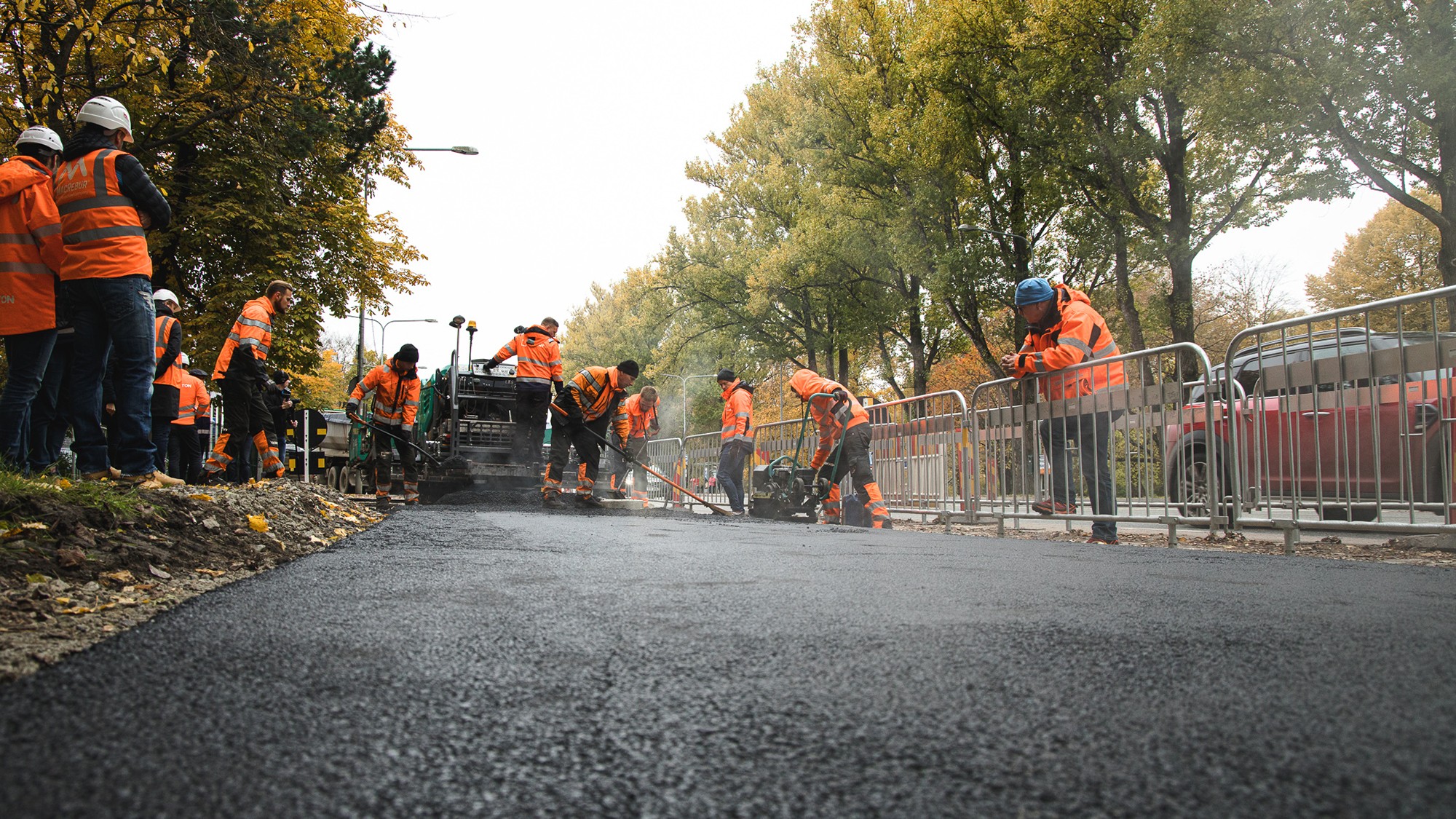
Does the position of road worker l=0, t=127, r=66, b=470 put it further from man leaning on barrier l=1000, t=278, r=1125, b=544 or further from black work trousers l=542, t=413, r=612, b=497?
man leaning on barrier l=1000, t=278, r=1125, b=544

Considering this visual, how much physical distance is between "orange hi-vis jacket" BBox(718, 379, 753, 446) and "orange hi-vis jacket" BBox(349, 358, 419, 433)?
13.1 ft

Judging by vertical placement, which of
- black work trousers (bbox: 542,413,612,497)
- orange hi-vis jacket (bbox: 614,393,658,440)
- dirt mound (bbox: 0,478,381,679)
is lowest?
dirt mound (bbox: 0,478,381,679)

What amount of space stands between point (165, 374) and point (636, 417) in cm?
622

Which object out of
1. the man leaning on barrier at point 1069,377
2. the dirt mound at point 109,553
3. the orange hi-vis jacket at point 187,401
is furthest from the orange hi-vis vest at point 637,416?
the dirt mound at point 109,553

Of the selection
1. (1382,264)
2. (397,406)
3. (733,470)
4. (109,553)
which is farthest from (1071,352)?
(1382,264)

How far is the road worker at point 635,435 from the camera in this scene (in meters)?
12.5

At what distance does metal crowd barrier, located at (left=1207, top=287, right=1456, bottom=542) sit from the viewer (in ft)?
16.0

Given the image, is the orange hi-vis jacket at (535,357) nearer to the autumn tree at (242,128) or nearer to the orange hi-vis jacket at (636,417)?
the orange hi-vis jacket at (636,417)

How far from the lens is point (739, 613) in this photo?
2.63m

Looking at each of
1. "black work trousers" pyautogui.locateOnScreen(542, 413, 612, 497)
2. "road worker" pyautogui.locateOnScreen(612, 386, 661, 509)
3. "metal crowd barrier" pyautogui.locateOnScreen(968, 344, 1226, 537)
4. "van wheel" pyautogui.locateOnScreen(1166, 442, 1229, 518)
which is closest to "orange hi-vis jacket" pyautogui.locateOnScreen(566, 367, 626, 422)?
"black work trousers" pyautogui.locateOnScreen(542, 413, 612, 497)

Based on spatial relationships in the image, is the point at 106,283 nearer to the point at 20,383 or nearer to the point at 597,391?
the point at 20,383

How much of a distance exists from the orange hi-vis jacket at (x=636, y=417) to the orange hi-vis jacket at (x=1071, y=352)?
262 inches

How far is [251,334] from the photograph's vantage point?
888 cm

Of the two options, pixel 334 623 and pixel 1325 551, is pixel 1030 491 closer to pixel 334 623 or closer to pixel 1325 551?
pixel 1325 551
